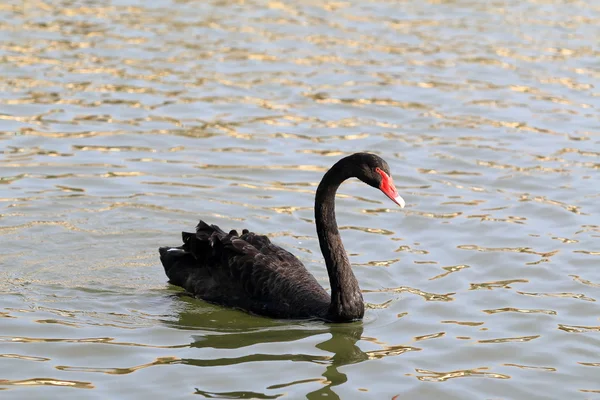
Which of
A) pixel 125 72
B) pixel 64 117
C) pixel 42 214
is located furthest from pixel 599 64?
pixel 42 214

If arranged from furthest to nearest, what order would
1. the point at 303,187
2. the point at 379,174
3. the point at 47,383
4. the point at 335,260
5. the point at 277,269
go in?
the point at 303,187 < the point at 277,269 < the point at 335,260 < the point at 379,174 < the point at 47,383

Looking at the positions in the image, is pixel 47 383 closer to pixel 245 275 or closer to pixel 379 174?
pixel 245 275

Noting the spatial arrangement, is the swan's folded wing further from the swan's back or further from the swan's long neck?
the swan's long neck

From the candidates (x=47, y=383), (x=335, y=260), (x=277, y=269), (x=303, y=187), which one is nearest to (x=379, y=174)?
(x=335, y=260)

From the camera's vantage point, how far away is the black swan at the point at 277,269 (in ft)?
26.5

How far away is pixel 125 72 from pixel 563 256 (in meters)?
7.58

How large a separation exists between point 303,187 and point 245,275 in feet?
10.3

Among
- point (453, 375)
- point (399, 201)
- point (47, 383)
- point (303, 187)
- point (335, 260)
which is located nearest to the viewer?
point (47, 383)

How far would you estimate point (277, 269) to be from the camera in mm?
8586

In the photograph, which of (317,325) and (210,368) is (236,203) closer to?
(317,325)

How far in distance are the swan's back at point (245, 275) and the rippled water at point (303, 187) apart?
14 cm

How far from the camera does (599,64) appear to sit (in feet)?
54.7

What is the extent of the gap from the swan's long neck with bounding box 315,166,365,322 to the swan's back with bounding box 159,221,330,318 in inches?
6.8

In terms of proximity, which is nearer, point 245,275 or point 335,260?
point 335,260
